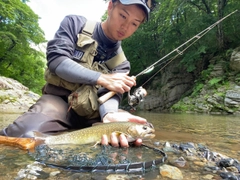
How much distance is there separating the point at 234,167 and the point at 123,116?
3.98 ft

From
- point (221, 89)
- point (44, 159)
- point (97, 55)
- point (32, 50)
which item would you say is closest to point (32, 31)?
point (32, 50)

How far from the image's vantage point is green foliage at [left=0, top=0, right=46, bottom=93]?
18941 millimetres

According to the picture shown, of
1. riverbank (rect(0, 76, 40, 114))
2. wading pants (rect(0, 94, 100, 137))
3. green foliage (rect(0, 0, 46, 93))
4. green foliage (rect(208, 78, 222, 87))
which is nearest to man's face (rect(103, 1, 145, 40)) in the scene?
wading pants (rect(0, 94, 100, 137))

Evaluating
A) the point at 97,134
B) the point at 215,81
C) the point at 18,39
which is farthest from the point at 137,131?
the point at 18,39

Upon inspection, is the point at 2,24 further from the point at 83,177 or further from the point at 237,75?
the point at 83,177

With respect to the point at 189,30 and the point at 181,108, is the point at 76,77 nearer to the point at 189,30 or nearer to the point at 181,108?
the point at 181,108

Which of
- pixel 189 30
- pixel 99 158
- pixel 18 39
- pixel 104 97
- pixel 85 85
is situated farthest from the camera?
pixel 18 39

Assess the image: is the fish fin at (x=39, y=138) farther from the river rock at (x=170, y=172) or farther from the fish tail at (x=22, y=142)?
the river rock at (x=170, y=172)

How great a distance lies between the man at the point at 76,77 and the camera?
2307mm

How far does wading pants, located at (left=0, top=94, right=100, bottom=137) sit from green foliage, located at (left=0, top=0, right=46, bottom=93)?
17765 mm

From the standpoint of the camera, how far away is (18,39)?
2011cm

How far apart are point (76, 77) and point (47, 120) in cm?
56

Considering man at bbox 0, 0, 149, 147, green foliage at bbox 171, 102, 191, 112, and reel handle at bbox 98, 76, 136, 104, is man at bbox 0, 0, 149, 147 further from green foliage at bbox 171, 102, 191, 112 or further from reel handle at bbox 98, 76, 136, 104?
green foliage at bbox 171, 102, 191, 112

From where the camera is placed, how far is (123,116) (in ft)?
8.12
